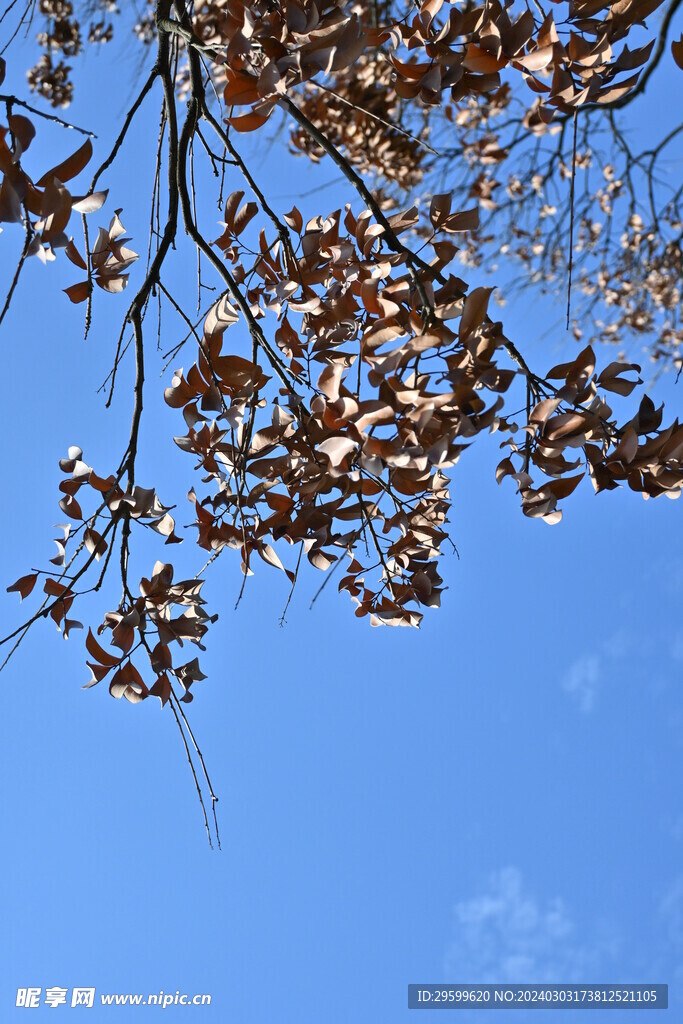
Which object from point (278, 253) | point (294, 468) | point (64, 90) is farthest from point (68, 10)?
point (294, 468)

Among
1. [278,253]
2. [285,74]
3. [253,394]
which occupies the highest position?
[278,253]

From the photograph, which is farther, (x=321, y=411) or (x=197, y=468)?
(x=197, y=468)

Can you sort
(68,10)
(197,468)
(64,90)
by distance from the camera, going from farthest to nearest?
(64,90) < (68,10) < (197,468)

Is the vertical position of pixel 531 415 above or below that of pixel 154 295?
below

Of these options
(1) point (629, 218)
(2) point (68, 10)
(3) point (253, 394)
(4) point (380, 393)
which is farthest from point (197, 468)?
(1) point (629, 218)

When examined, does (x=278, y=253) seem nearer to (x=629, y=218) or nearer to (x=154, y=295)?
(x=154, y=295)

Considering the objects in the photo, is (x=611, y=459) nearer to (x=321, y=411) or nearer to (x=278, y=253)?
(x=321, y=411)

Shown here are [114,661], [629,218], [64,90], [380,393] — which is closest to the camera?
[380,393]

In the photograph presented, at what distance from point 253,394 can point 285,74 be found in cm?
54

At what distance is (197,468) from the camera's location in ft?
5.17

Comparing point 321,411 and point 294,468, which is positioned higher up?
point 294,468

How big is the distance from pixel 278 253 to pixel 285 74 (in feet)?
1.23

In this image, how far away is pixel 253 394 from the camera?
4.85 ft

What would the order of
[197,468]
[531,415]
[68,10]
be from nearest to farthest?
[531,415] → [197,468] → [68,10]
